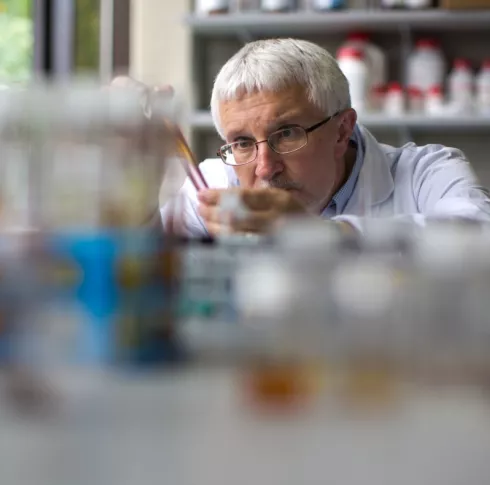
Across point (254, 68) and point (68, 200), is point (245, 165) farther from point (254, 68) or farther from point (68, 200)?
point (68, 200)

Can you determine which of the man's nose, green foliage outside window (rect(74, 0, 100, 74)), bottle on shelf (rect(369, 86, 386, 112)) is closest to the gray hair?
the man's nose

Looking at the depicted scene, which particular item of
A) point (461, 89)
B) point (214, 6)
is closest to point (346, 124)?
point (461, 89)

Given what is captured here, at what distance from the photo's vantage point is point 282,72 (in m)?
1.65

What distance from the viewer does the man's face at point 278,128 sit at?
163 cm

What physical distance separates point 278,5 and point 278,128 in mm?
1553

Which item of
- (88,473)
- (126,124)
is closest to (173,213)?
(126,124)

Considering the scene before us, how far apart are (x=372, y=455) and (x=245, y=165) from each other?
1163 mm

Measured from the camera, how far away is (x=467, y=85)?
2982 mm

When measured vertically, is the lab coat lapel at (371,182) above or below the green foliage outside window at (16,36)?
below

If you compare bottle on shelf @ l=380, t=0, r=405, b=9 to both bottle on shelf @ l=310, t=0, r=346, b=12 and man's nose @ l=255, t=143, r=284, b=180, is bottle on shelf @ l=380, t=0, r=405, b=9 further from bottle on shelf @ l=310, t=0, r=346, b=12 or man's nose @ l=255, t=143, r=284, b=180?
man's nose @ l=255, t=143, r=284, b=180

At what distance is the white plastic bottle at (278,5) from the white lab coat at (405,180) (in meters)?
1.34

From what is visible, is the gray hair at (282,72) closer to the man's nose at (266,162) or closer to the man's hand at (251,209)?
the man's nose at (266,162)

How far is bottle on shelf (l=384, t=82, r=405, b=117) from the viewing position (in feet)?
9.73

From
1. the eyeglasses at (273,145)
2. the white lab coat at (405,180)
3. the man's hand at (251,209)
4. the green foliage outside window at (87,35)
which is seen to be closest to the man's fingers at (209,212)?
the man's hand at (251,209)
